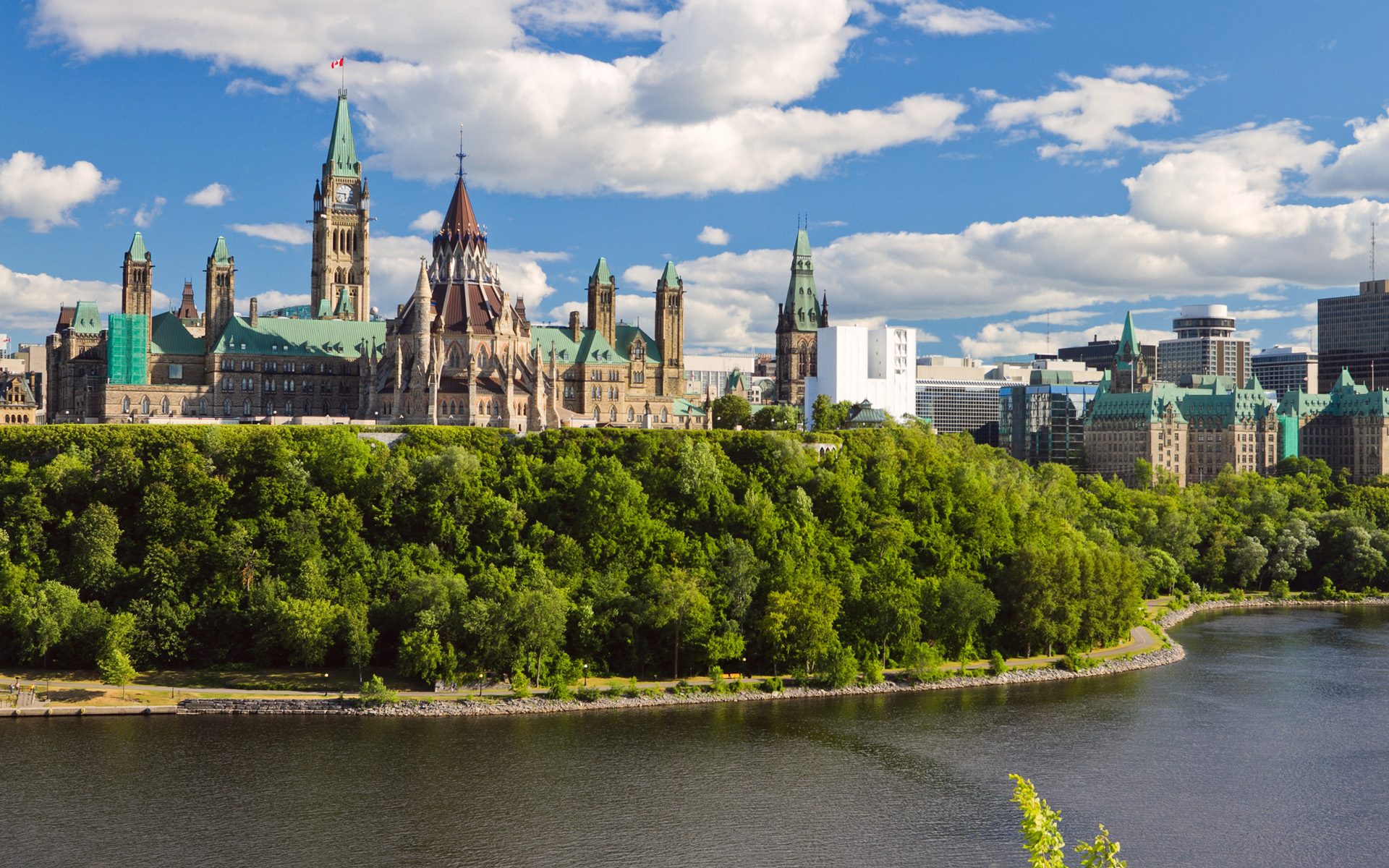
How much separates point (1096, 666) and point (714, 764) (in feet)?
131

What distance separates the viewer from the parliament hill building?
145000 mm

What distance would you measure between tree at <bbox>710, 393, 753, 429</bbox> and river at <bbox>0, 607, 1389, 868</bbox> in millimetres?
77524

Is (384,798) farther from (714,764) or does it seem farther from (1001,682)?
(1001,682)

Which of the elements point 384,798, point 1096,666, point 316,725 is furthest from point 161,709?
point 1096,666

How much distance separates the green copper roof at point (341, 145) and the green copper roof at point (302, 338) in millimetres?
31849

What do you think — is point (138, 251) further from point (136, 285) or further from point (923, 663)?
point (923, 663)

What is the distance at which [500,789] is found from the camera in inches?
2817

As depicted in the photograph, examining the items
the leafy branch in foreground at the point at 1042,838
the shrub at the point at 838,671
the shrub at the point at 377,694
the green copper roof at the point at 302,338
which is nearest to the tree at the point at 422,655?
the shrub at the point at 377,694

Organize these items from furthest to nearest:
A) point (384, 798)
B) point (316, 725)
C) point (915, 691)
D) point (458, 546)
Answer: point (458, 546)
point (915, 691)
point (316, 725)
point (384, 798)

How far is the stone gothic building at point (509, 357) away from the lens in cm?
14325

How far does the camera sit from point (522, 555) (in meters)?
102

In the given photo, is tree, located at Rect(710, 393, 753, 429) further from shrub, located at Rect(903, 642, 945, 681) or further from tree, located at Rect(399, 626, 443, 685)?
tree, located at Rect(399, 626, 443, 685)

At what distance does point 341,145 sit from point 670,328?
5004 cm

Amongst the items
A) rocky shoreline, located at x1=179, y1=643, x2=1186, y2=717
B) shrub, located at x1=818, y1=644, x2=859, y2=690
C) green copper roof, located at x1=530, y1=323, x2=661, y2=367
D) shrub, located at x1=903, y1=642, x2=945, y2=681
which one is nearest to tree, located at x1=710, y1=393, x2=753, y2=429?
green copper roof, located at x1=530, y1=323, x2=661, y2=367
